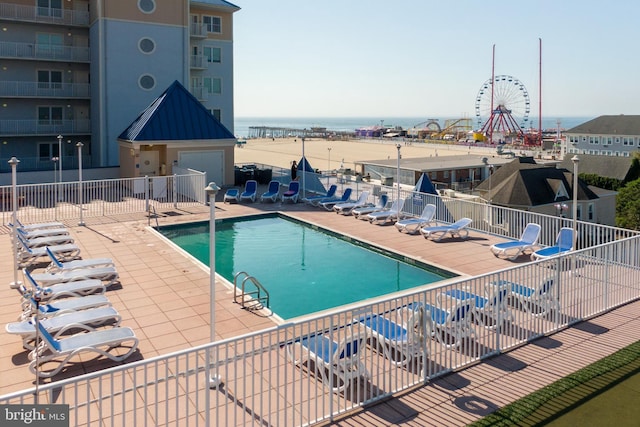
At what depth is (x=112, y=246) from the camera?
15.6m

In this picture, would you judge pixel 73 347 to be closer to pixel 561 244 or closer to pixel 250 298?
pixel 250 298

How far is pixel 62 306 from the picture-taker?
31.7 ft

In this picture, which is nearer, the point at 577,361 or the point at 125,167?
the point at 577,361

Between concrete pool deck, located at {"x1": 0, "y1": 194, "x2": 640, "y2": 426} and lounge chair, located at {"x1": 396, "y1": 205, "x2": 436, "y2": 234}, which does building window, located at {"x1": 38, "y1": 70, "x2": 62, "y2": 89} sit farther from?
lounge chair, located at {"x1": 396, "y1": 205, "x2": 436, "y2": 234}

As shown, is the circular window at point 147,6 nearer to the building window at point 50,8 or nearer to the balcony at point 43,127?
the building window at point 50,8

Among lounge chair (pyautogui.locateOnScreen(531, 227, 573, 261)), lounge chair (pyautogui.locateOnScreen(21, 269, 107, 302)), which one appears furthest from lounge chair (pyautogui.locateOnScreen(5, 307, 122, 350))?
lounge chair (pyautogui.locateOnScreen(531, 227, 573, 261))

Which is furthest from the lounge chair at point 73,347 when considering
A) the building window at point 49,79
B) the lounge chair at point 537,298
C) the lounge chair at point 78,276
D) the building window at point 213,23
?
the building window at point 213,23

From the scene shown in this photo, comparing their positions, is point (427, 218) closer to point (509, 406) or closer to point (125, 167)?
point (509, 406)

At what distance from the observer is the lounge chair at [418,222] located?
1791cm

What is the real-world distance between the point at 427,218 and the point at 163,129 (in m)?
13.3

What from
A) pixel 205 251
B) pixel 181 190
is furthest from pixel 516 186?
pixel 205 251

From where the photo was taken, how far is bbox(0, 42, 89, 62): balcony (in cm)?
3092

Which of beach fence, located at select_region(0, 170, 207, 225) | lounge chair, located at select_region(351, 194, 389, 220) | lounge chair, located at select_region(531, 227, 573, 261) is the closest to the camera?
lounge chair, located at select_region(531, 227, 573, 261)

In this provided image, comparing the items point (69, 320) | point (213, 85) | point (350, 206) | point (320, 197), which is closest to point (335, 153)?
point (213, 85)
